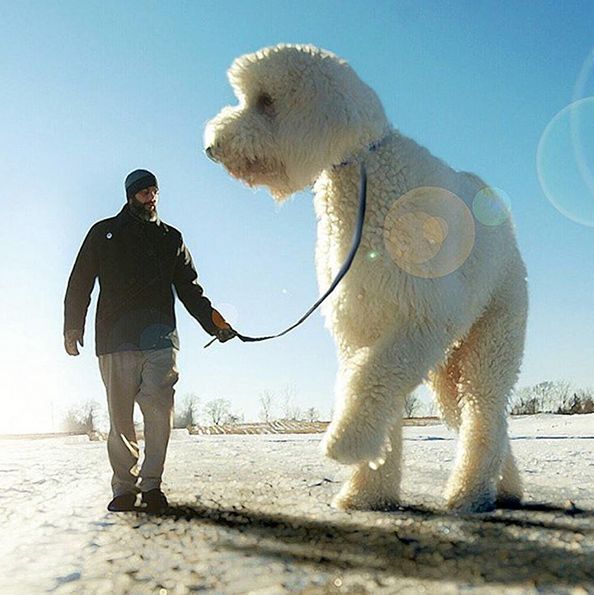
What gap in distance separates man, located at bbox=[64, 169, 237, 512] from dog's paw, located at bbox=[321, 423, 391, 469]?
1461 mm

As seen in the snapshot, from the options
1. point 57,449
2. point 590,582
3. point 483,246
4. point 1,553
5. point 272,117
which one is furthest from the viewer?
point 57,449

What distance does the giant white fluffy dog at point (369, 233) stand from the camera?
3709mm

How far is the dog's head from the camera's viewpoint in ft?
12.6

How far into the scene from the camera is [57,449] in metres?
9.45

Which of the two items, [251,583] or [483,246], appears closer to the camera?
[251,583]

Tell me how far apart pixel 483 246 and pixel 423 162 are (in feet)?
2.12

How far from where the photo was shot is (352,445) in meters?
3.45

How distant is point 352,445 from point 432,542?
562 millimetres

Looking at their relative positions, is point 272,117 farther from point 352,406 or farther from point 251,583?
point 251,583

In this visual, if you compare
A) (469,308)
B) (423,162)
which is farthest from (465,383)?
(423,162)

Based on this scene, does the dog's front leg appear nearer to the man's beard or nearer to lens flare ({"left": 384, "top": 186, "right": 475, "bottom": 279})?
lens flare ({"left": 384, "top": 186, "right": 475, "bottom": 279})

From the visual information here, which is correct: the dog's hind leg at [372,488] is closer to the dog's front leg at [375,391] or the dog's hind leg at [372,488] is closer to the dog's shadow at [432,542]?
the dog's shadow at [432,542]

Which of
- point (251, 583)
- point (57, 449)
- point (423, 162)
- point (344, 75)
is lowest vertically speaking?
point (251, 583)

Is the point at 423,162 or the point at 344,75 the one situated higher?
the point at 344,75
